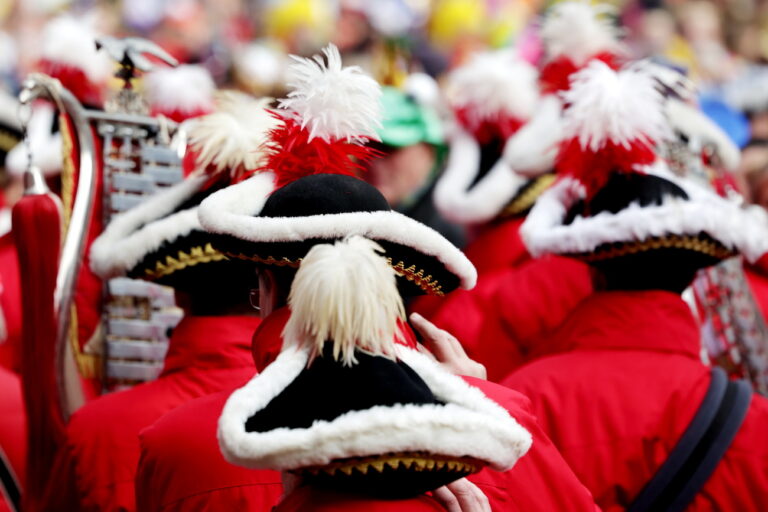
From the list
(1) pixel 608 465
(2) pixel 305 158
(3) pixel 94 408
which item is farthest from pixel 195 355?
(1) pixel 608 465

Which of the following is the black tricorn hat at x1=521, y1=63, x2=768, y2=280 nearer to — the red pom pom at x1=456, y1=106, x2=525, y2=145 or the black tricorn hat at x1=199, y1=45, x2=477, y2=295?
the black tricorn hat at x1=199, y1=45, x2=477, y2=295

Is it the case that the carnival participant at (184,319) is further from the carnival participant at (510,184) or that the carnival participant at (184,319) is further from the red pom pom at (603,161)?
the carnival participant at (510,184)

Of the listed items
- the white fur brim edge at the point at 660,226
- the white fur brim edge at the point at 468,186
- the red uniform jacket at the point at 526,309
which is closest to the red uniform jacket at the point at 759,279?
the red uniform jacket at the point at 526,309

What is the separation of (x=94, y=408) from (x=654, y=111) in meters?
1.62

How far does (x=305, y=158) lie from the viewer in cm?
206

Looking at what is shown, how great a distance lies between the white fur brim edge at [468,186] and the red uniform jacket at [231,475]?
7.33 ft

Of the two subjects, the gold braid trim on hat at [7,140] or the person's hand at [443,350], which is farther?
the gold braid trim on hat at [7,140]

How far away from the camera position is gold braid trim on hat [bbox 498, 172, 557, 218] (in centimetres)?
433

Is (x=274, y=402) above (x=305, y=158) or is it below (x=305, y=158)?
below

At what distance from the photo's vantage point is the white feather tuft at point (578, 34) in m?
3.71

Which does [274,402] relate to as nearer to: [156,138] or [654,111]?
[654,111]

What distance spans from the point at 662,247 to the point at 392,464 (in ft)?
4.53

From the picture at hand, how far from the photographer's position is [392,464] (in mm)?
1619

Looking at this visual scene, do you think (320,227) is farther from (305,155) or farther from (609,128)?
(609,128)
